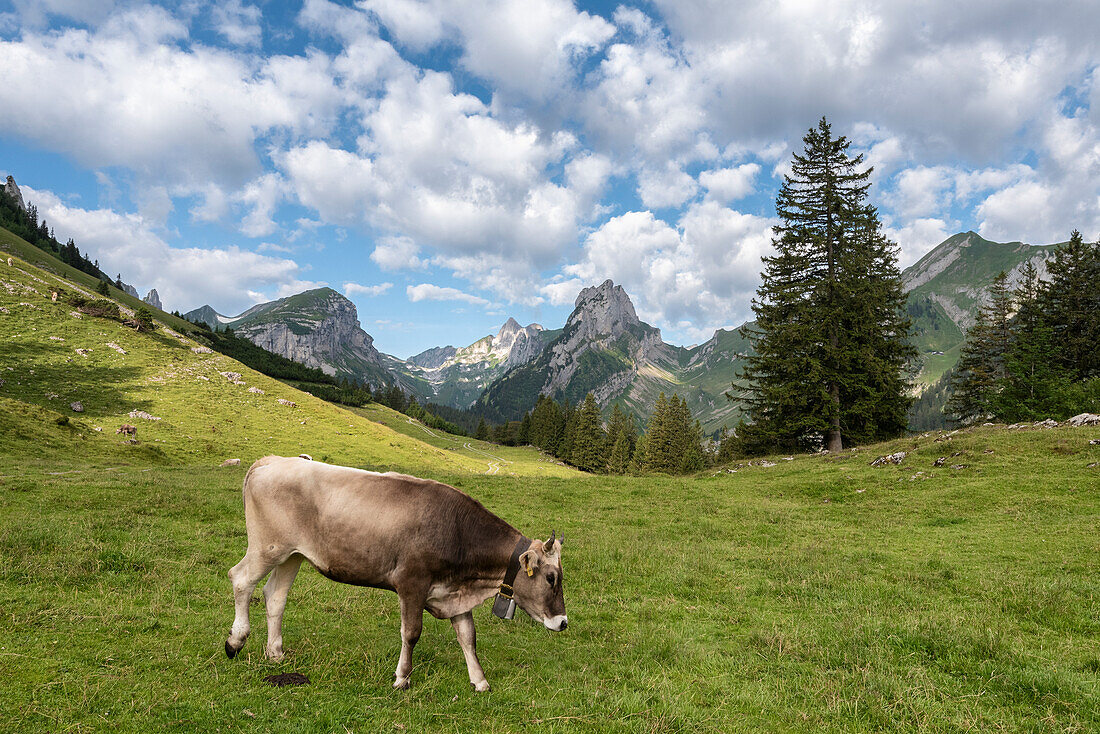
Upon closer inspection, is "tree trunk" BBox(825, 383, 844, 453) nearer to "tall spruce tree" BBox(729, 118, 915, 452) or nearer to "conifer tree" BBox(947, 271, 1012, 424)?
"tall spruce tree" BBox(729, 118, 915, 452)

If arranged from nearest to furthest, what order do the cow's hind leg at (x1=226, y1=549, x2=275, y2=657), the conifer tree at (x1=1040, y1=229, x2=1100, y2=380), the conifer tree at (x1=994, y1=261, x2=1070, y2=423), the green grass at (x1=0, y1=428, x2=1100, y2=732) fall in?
the green grass at (x1=0, y1=428, x2=1100, y2=732) → the cow's hind leg at (x1=226, y1=549, x2=275, y2=657) → the conifer tree at (x1=994, y1=261, x2=1070, y2=423) → the conifer tree at (x1=1040, y1=229, x2=1100, y2=380)

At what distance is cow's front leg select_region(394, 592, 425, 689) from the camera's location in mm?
6543

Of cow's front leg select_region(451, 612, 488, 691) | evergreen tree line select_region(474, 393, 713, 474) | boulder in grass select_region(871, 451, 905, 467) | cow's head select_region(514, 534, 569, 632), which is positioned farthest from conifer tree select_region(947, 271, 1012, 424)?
cow's front leg select_region(451, 612, 488, 691)

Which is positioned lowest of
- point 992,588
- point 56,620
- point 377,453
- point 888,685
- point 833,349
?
point 377,453

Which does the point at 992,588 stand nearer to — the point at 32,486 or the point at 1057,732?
the point at 1057,732

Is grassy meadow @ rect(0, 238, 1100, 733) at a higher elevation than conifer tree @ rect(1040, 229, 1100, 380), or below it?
below

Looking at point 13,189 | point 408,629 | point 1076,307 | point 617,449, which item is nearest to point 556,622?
point 408,629

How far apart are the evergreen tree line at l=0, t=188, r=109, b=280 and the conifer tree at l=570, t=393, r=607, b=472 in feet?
472

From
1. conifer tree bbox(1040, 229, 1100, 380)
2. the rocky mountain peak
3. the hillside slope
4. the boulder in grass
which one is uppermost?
the rocky mountain peak

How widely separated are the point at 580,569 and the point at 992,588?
9.36 m

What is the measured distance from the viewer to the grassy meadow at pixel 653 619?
5852 mm

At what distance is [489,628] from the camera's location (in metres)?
9.40

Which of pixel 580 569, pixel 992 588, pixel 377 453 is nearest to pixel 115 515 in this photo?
pixel 580 569

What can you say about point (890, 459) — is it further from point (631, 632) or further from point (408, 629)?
point (408, 629)
